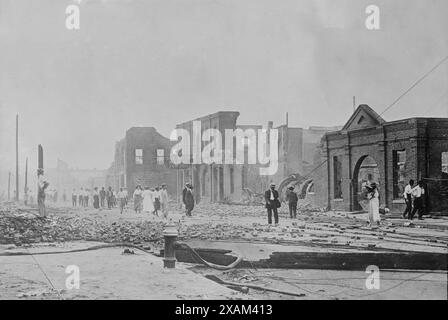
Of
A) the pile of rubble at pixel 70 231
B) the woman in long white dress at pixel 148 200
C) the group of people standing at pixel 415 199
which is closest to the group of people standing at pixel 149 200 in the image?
the woman in long white dress at pixel 148 200

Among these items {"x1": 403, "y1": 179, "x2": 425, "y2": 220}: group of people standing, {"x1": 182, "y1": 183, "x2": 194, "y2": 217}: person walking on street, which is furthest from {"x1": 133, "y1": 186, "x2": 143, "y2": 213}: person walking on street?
{"x1": 403, "y1": 179, "x2": 425, "y2": 220}: group of people standing

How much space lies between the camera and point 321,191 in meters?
24.6

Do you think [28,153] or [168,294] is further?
[28,153]

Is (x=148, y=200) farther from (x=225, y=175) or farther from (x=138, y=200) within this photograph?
(x=225, y=175)

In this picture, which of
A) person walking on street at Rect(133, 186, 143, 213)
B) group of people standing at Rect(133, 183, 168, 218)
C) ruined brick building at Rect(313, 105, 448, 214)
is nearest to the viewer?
ruined brick building at Rect(313, 105, 448, 214)

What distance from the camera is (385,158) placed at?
67.9 feet

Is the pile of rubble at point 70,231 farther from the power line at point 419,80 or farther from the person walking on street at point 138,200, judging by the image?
the power line at point 419,80

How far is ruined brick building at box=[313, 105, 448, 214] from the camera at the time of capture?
18.8 metres

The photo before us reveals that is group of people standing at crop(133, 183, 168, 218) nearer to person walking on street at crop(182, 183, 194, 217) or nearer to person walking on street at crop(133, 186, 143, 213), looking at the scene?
person walking on street at crop(133, 186, 143, 213)

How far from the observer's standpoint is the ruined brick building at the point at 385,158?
1878 cm
